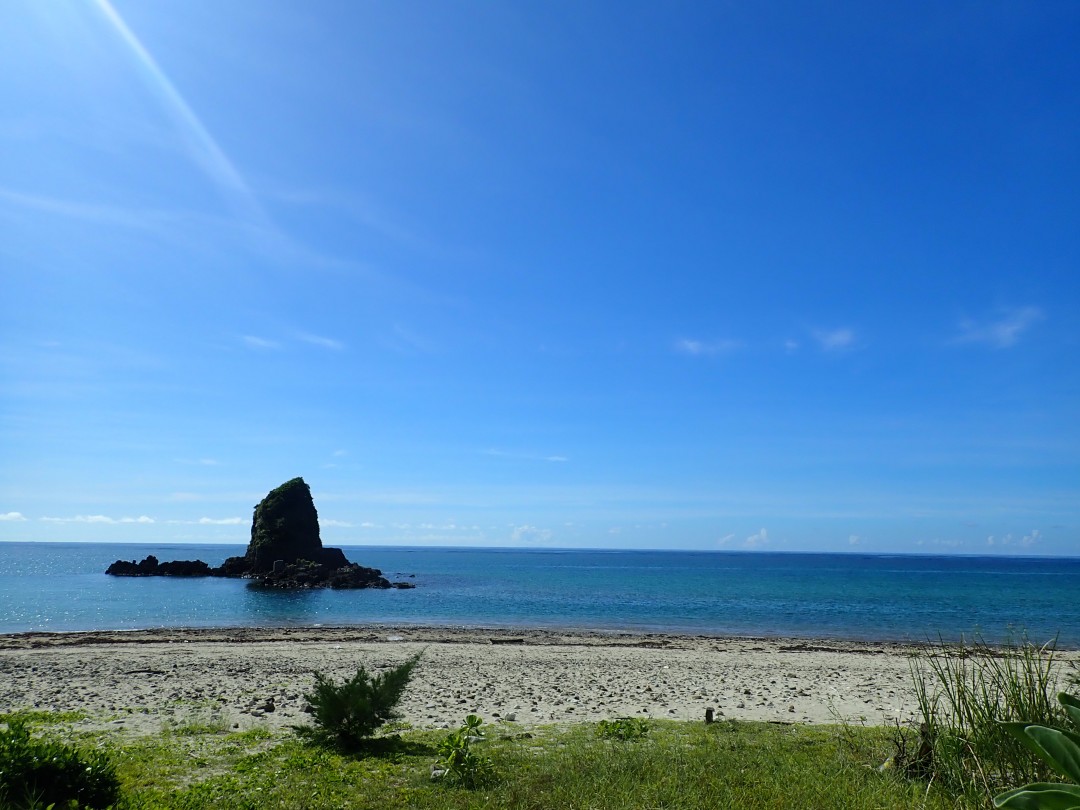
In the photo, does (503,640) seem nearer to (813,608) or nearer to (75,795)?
(75,795)

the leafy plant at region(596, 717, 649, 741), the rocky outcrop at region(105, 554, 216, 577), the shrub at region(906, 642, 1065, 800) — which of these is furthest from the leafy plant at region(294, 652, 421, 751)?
the rocky outcrop at region(105, 554, 216, 577)

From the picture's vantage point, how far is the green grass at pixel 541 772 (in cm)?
765

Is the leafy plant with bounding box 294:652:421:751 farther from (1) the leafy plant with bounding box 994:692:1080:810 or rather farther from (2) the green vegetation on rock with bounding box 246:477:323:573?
(2) the green vegetation on rock with bounding box 246:477:323:573

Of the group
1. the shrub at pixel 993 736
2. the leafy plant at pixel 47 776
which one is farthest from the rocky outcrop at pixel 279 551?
the shrub at pixel 993 736

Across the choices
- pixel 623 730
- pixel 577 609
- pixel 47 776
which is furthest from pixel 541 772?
pixel 577 609

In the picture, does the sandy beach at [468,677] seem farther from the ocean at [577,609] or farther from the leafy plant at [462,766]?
the ocean at [577,609]

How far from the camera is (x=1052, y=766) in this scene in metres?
4.18

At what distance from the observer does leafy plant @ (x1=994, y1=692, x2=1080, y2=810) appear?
3904 millimetres

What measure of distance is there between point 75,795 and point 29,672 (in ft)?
68.1

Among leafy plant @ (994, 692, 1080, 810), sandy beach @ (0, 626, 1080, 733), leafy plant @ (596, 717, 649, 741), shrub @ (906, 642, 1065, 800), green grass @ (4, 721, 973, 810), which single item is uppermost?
leafy plant @ (994, 692, 1080, 810)

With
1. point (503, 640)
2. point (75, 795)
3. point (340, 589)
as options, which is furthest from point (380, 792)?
point (340, 589)

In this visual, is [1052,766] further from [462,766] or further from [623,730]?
[623,730]

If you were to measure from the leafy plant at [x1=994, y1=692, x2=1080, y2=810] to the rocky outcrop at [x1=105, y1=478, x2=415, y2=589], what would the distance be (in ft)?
331

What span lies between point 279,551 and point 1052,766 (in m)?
119
